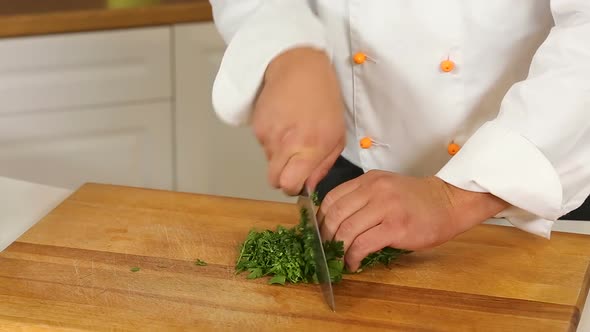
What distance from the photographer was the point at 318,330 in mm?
858

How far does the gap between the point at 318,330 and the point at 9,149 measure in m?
1.16

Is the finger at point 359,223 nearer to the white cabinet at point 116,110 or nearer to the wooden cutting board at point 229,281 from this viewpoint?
the wooden cutting board at point 229,281

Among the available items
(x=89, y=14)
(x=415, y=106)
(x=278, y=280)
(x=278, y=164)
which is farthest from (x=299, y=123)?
(x=89, y=14)

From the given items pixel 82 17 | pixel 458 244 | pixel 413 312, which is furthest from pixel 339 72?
pixel 82 17

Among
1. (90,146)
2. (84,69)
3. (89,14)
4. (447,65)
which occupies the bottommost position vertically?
(90,146)

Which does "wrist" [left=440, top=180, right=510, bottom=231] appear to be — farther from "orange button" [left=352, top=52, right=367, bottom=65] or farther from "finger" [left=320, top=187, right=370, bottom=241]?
"orange button" [left=352, top=52, right=367, bottom=65]

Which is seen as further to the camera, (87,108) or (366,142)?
(87,108)

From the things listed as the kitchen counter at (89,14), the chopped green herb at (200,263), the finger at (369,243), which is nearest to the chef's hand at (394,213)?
the finger at (369,243)

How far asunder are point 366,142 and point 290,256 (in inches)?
10.5

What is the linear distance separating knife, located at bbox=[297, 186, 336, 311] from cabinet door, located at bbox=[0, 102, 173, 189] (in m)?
1.01

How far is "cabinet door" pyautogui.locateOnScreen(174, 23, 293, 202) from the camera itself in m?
1.92

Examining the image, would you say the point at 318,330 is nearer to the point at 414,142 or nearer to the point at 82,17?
the point at 414,142

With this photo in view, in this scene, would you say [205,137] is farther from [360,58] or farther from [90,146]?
[360,58]

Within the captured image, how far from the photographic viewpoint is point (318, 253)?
0.92m
